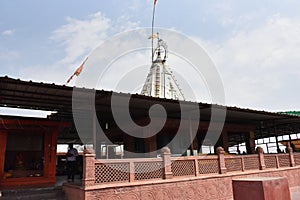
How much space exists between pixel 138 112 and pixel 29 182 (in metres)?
5.24

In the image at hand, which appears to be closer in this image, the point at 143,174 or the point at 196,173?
the point at 143,174

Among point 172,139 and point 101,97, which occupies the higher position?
point 101,97

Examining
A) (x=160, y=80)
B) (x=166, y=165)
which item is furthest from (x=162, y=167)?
(x=160, y=80)

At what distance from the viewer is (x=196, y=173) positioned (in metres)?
9.15

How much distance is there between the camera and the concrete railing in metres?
7.21

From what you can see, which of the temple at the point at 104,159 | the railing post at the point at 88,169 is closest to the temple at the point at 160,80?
the temple at the point at 104,159

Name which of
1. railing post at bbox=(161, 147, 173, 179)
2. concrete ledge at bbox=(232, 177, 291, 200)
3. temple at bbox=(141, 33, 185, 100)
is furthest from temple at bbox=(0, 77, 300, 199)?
temple at bbox=(141, 33, 185, 100)

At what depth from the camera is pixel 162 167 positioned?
8422mm

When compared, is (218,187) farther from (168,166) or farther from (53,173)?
(53,173)

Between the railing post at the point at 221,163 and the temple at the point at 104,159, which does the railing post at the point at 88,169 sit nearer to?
the temple at the point at 104,159

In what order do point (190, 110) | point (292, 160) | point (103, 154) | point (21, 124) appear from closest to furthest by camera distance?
Result: point (21, 124), point (190, 110), point (292, 160), point (103, 154)

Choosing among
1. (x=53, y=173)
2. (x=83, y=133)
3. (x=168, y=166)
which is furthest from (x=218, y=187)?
(x=83, y=133)

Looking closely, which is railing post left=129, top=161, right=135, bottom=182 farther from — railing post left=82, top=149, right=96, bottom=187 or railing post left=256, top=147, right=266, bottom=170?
railing post left=256, top=147, right=266, bottom=170

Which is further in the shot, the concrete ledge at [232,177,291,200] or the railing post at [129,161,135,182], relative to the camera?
the railing post at [129,161,135,182]
